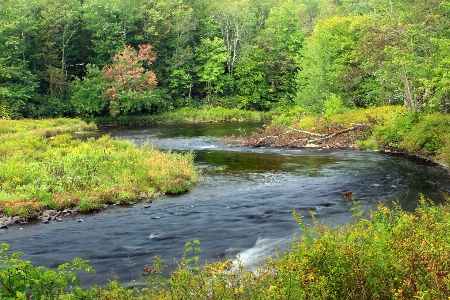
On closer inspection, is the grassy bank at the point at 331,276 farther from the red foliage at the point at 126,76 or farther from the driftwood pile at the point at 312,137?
the red foliage at the point at 126,76

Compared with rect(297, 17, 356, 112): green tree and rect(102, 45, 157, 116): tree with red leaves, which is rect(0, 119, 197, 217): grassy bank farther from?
rect(102, 45, 157, 116): tree with red leaves

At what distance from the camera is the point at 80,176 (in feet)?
48.8

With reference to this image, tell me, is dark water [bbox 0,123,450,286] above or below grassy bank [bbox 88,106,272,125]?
above

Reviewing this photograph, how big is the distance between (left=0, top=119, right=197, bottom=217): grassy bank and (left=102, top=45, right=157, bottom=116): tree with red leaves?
A: 1094 inches

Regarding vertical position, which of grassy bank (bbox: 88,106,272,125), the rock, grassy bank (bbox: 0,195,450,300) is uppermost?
grassy bank (bbox: 0,195,450,300)

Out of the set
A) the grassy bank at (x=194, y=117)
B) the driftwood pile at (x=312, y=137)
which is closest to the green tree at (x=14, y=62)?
the grassy bank at (x=194, y=117)

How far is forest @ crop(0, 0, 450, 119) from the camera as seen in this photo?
88.5 ft

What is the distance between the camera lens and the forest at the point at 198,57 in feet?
88.5

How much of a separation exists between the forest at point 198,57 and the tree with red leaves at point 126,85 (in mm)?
125

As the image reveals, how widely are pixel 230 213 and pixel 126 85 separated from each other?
127ft

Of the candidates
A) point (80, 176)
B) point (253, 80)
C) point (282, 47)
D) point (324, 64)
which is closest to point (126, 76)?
point (253, 80)

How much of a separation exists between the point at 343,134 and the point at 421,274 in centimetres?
2283

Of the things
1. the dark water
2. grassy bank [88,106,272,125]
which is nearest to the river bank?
the dark water

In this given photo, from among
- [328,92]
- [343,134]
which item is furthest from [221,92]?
[343,134]
